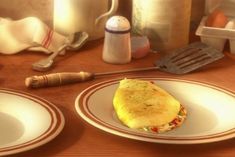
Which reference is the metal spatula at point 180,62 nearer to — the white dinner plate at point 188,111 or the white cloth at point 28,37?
the white dinner plate at point 188,111

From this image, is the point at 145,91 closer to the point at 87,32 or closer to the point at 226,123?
the point at 226,123

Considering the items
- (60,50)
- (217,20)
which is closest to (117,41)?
(60,50)

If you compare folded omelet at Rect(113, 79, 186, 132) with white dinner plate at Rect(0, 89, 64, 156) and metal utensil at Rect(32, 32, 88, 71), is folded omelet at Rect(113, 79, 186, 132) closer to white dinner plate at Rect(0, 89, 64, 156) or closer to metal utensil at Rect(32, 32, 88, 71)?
white dinner plate at Rect(0, 89, 64, 156)

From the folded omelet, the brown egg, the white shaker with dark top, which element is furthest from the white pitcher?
the folded omelet

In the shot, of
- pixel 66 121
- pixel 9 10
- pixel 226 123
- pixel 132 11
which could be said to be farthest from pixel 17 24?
pixel 226 123

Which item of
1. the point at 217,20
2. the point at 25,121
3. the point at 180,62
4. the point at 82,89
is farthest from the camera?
the point at 217,20

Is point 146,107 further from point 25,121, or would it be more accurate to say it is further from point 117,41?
point 117,41
